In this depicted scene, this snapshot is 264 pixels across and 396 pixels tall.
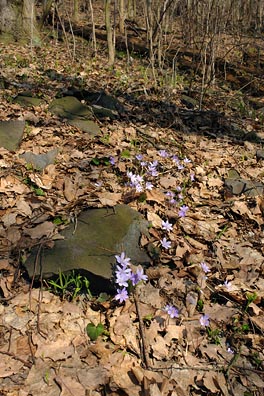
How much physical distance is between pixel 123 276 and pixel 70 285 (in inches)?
14.4

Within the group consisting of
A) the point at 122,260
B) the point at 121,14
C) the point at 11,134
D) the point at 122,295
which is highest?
the point at 121,14

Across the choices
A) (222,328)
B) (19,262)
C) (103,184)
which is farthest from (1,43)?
(222,328)


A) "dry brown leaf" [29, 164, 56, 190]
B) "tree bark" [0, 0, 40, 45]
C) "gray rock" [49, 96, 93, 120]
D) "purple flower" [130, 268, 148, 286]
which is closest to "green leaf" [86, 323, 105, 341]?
"purple flower" [130, 268, 148, 286]

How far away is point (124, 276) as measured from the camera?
2371 mm

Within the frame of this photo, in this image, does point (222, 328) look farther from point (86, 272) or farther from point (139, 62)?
point (139, 62)

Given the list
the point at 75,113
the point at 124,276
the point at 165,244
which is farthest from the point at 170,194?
the point at 75,113

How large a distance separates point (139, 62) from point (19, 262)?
315 inches

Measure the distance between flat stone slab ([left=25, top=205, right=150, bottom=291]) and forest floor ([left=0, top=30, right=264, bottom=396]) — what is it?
0.36 ft

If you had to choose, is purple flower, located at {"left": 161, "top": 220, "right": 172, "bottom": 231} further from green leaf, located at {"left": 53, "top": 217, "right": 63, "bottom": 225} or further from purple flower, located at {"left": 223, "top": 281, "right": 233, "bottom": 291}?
green leaf, located at {"left": 53, "top": 217, "right": 63, "bottom": 225}

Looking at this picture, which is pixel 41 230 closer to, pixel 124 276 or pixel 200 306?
pixel 124 276

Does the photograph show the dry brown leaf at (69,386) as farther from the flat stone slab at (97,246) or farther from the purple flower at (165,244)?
the purple flower at (165,244)

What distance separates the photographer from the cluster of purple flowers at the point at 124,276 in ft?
7.68

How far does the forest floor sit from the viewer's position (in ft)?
6.75

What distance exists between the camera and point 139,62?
9.45 meters
